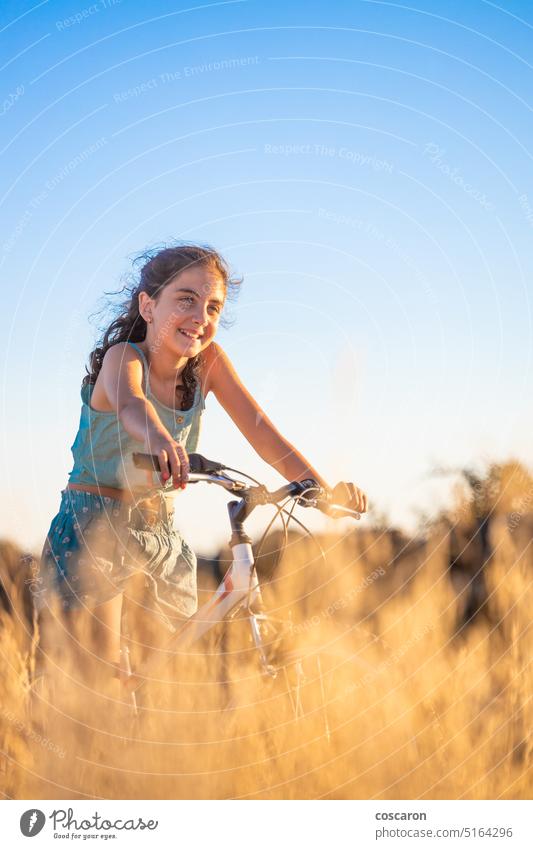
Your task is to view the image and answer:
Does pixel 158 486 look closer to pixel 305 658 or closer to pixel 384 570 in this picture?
pixel 305 658

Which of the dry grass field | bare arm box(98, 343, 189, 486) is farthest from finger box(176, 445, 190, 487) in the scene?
the dry grass field

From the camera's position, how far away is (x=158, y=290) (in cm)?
429

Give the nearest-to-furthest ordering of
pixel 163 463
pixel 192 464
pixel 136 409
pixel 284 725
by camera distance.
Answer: pixel 163 463 < pixel 192 464 < pixel 284 725 < pixel 136 409

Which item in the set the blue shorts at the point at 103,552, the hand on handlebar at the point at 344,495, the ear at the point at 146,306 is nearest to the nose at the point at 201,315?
the ear at the point at 146,306

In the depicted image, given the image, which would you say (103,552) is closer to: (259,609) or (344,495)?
(259,609)

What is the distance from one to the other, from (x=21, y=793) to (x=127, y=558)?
100 centimetres

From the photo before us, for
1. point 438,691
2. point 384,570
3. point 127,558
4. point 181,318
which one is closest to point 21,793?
point 127,558

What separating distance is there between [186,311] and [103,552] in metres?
1.08

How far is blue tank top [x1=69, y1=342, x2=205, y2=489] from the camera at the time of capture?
4.07 meters

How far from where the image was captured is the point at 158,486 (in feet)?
11.6

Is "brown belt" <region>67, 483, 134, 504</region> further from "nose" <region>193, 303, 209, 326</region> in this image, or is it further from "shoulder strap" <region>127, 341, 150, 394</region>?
"nose" <region>193, 303, 209, 326</region>

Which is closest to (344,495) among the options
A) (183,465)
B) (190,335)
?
(183,465)

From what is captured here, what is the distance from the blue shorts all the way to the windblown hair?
55 centimetres

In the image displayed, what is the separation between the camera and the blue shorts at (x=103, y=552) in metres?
4.03
